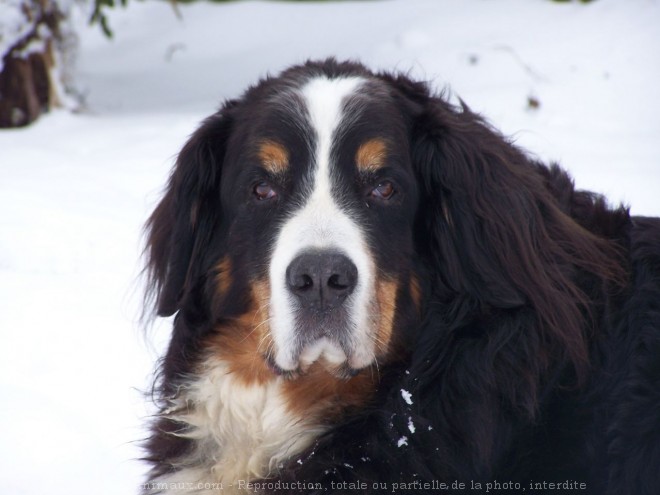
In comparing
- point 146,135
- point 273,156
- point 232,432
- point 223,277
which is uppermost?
point 273,156

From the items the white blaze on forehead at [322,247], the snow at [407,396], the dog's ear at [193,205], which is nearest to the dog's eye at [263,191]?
the white blaze on forehead at [322,247]

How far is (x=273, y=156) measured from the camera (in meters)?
3.42

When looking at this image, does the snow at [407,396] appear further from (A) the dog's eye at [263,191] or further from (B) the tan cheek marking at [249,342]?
(A) the dog's eye at [263,191]

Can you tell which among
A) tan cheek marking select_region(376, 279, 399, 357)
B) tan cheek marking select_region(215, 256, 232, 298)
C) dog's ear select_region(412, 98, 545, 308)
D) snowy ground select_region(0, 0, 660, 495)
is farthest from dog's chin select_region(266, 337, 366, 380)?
snowy ground select_region(0, 0, 660, 495)

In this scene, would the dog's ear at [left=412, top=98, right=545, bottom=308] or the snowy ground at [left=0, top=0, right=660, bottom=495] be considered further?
the snowy ground at [left=0, top=0, right=660, bottom=495]

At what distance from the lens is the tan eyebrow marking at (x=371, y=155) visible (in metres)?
3.37

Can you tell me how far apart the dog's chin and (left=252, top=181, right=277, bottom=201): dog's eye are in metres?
0.58

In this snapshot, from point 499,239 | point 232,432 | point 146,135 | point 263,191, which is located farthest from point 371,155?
point 146,135

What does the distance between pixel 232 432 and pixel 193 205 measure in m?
0.88

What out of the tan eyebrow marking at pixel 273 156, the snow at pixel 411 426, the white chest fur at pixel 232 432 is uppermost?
the tan eyebrow marking at pixel 273 156

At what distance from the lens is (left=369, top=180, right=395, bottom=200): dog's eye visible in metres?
3.39

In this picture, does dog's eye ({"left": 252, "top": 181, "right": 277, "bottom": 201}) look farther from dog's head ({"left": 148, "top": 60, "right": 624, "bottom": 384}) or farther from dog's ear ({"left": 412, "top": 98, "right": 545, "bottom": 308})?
dog's ear ({"left": 412, "top": 98, "right": 545, "bottom": 308})

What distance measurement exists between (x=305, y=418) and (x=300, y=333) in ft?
1.25

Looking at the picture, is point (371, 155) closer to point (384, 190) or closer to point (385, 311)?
point (384, 190)
